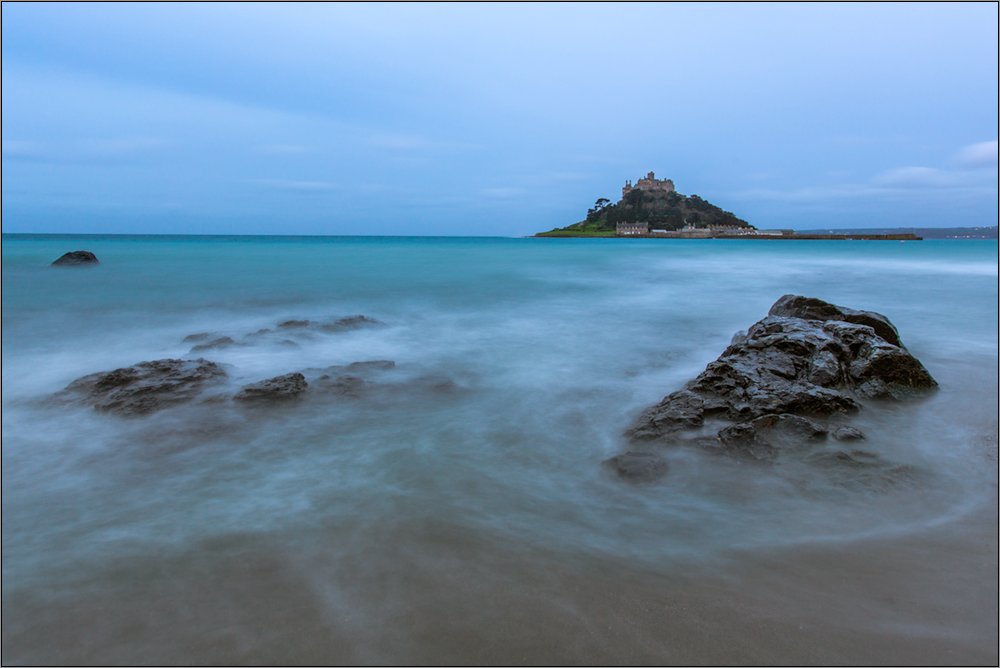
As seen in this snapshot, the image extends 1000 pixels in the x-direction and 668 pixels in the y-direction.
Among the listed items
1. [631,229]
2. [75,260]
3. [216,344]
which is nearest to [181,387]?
[216,344]

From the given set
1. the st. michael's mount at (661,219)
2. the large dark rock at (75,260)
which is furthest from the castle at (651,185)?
the large dark rock at (75,260)

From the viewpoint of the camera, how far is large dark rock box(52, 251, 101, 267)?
26125 mm

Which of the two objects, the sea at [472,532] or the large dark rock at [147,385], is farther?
the large dark rock at [147,385]

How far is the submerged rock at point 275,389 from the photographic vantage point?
623 centimetres

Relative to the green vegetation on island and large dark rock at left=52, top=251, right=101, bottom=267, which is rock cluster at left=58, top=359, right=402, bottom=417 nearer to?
large dark rock at left=52, top=251, right=101, bottom=267

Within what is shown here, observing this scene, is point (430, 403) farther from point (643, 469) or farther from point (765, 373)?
point (765, 373)

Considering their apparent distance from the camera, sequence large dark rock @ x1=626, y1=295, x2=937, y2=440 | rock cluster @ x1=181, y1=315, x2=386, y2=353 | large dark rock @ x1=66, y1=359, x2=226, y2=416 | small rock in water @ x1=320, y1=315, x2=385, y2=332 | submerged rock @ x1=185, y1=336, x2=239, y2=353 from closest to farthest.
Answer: large dark rock @ x1=626, y1=295, x2=937, y2=440 < large dark rock @ x1=66, y1=359, x2=226, y2=416 < submerged rock @ x1=185, y1=336, x2=239, y2=353 < rock cluster @ x1=181, y1=315, x2=386, y2=353 < small rock in water @ x1=320, y1=315, x2=385, y2=332

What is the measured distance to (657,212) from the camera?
420 ft

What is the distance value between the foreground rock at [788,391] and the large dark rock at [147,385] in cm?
520

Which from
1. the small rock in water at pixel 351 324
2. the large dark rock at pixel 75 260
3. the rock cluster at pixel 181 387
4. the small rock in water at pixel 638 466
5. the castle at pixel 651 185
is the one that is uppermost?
the castle at pixel 651 185

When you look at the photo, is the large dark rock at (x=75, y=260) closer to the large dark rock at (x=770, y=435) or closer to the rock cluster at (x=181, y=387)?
the rock cluster at (x=181, y=387)

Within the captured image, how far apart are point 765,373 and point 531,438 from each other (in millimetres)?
2663

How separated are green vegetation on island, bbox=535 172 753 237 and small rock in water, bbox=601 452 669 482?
12354 centimetres

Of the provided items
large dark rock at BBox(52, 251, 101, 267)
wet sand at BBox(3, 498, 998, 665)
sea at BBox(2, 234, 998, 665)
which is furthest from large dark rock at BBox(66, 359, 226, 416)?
large dark rock at BBox(52, 251, 101, 267)
